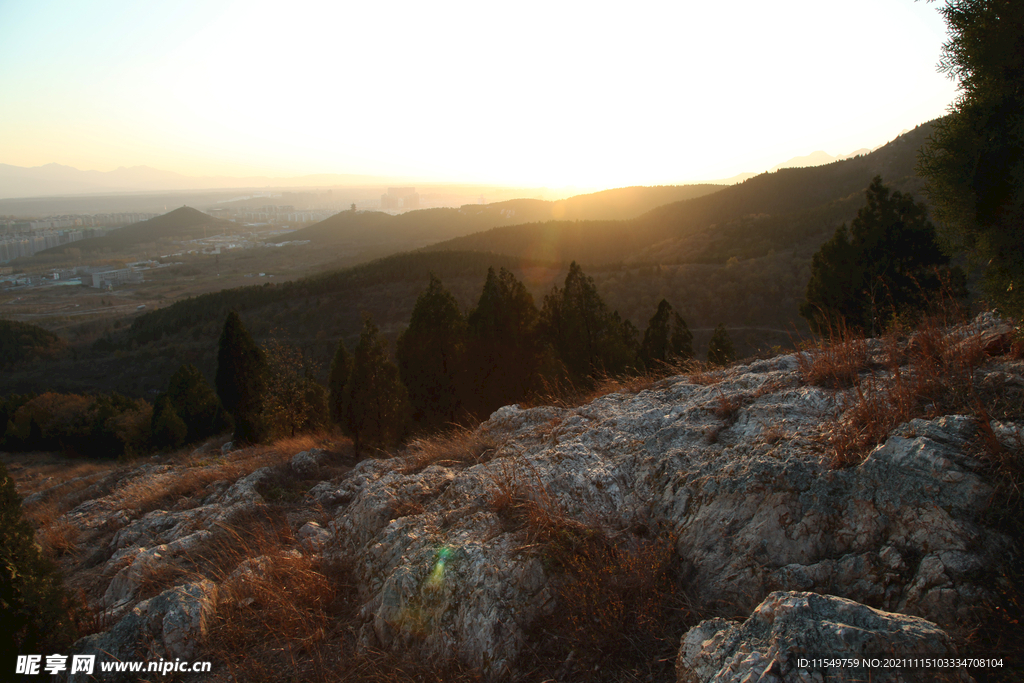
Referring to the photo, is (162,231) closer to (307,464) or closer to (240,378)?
(240,378)

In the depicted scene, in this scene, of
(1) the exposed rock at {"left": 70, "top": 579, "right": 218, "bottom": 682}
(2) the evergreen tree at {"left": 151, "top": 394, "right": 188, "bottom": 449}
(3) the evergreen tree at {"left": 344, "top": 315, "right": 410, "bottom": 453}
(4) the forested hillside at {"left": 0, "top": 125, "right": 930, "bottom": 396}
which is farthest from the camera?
(4) the forested hillside at {"left": 0, "top": 125, "right": 930, "bottom": 396}

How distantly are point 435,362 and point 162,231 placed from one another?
162 meters

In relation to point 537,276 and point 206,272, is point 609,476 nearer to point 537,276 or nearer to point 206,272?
point 537,276

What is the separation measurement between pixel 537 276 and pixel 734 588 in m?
52.1

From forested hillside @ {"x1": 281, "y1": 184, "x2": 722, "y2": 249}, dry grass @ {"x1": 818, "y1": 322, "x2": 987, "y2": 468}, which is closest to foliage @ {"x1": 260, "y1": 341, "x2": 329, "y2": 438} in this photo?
dry grass @ {"x1": 818, "y1": 322, "x2": 987, "y2": 468}

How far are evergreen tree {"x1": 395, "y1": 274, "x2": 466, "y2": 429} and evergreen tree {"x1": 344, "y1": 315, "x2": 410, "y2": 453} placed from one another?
1474 millimetres

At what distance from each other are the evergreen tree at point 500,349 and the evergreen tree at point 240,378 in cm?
913

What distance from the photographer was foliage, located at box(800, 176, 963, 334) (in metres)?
13.1

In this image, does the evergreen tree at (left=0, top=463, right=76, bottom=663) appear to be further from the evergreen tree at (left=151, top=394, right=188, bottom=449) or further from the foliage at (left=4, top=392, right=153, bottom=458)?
the foliage at (left=4, top=392, right=153, bottom=458)

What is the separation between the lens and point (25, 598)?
10.1 ft

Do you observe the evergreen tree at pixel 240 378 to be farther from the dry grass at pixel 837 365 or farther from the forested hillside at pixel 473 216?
the forested hillside at pixel 473 216

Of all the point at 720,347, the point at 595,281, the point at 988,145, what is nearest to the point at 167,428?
the point at 720,347

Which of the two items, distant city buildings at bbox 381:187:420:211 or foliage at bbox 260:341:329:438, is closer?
foliage at bbox 260:341:329:438

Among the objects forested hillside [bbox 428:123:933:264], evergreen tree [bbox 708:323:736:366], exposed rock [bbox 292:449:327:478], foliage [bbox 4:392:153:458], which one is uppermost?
forested hillside [bbox 428:123:933:264]
